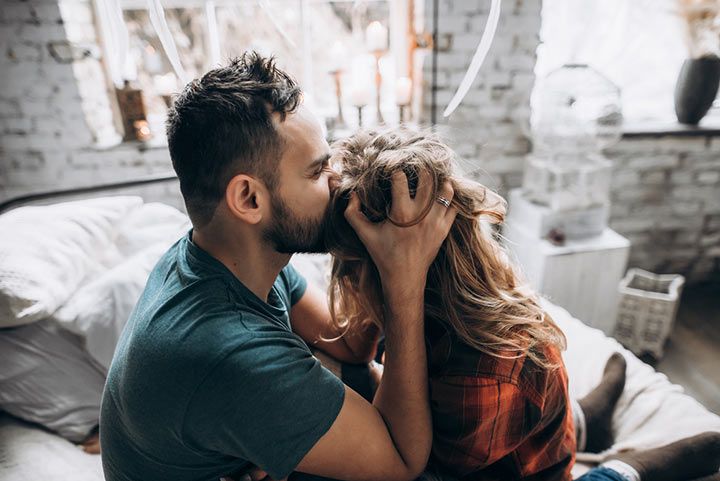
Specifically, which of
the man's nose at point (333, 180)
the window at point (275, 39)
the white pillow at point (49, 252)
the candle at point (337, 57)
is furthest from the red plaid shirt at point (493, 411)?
the window at point (275, 39)

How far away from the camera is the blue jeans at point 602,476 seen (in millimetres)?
1099

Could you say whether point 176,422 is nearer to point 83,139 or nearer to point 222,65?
point 222,65

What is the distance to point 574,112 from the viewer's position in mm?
2305

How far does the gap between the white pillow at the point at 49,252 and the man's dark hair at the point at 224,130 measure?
58 cm

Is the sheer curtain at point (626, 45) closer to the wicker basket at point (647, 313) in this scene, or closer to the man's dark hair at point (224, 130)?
the wicker basket at point (647, 313)

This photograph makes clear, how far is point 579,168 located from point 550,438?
5.28ft

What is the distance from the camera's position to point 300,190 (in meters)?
0.94

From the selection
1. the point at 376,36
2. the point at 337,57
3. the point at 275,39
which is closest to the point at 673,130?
the point at 376,36

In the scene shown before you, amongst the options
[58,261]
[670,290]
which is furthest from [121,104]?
[670,290]

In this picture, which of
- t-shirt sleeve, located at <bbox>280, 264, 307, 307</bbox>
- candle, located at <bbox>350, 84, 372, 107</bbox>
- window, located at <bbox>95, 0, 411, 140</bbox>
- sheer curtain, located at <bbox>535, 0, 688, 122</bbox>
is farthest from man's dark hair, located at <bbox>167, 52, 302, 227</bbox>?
sheer curtain, located at <bbox>535, 0, 688, 122</bbox>

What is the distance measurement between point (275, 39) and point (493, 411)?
2443mm

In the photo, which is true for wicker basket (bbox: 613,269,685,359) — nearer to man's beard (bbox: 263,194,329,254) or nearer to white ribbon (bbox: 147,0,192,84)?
man's beard (bbox: 263,194,329,254)

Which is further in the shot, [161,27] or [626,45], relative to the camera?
[626,45]

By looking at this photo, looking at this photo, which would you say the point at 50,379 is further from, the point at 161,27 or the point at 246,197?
the point at 161,27
